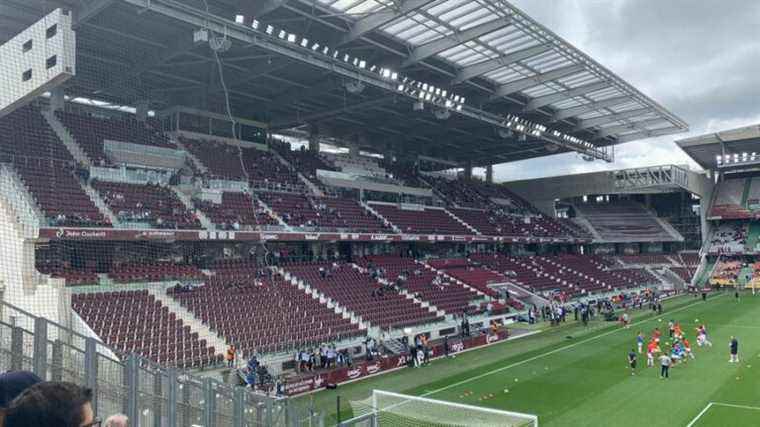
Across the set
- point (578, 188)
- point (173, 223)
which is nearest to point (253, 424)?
point (173, 223)

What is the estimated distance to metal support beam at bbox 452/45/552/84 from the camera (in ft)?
93.9

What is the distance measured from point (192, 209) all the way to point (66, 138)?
612cm

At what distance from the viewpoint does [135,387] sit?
24.2ft

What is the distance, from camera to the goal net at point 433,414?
516 inches

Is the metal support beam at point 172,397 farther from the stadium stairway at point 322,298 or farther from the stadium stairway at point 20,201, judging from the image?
the stadium stairway at point 322,298

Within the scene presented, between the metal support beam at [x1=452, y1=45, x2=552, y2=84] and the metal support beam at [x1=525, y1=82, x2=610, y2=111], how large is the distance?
23.5ft

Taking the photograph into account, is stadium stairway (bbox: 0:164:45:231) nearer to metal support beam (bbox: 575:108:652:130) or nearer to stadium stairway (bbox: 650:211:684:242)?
metal support beam (bbox: 575:108:652:130)

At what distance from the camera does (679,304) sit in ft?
136

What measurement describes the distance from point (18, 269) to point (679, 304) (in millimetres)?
40772

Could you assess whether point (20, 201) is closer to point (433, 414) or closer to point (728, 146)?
point (433, 414)

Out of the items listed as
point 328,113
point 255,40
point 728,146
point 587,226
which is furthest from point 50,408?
point 587,226

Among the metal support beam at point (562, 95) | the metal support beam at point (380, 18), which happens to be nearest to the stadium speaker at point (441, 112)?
the metal support beam at point (562, 95)

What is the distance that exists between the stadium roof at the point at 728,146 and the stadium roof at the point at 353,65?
33.1 feet

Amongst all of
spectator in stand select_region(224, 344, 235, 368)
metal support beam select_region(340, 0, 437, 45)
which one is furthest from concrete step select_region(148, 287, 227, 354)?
metal support beam select_region(340, 0, 437, 45)
